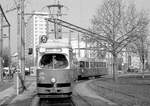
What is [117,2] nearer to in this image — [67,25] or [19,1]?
[67,25]

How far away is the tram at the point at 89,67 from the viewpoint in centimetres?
4105

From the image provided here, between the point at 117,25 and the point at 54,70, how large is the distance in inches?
784

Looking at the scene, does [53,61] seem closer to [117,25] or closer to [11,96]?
[11,96]

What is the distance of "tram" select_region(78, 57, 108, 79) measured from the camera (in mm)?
41050

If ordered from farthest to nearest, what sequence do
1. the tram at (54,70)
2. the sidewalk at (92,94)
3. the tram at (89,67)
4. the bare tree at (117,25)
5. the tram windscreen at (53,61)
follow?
1. the tram at (89,67)
2. the bare tree at (117,25)
3. the tram windscreen at (53,61)
4. the tram at (54,70)
5. the sidewalk at (92,94)

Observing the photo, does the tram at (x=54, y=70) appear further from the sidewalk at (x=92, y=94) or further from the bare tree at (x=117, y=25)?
the bare tree at (x=117, y=25)

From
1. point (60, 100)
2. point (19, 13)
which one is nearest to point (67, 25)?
point (19, 13)

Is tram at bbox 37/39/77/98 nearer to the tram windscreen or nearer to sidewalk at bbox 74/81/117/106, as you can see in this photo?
the tram windscreen

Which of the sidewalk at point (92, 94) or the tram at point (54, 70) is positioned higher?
the tram at point (54, 70)

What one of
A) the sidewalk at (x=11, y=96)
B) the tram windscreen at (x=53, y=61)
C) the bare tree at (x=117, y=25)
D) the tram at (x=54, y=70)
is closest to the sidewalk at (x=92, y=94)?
the tram at (x=54, y=70)

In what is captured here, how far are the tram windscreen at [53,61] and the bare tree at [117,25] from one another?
18.5 m

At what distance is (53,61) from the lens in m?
17.2

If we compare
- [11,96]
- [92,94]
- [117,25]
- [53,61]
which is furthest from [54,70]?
[117,25]

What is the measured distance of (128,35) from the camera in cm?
3516
